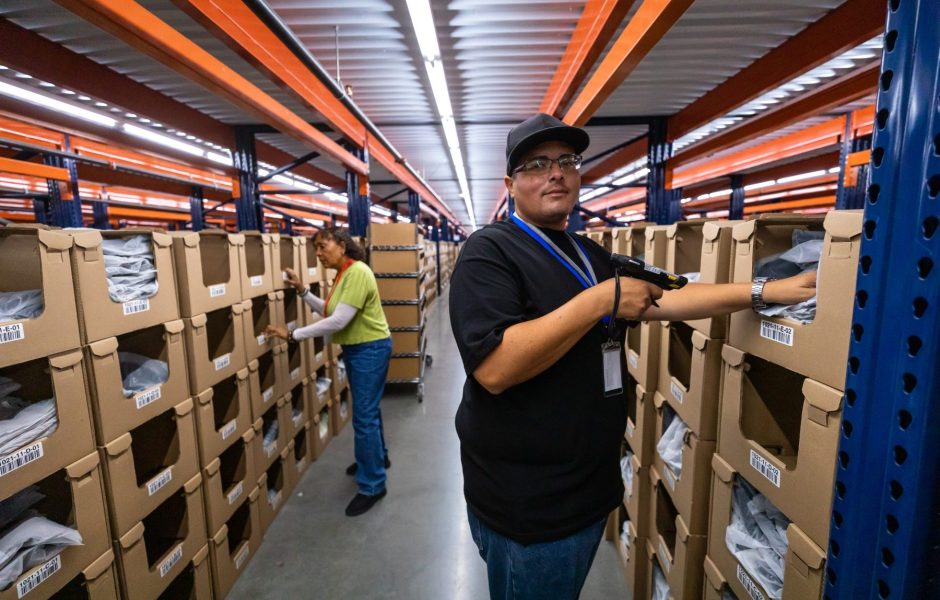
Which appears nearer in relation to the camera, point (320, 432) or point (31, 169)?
point (320, 432)

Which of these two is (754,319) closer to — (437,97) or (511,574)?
(511,574)

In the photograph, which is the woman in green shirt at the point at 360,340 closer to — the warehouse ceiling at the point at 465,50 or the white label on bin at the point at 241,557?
the white label on bin at the point at 241,557

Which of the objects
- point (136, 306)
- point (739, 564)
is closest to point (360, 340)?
point (136, 306)

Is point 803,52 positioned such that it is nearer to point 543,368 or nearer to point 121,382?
point 543,368

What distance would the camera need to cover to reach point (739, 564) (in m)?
1.41

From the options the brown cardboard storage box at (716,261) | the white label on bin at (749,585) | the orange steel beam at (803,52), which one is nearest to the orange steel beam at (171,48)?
the brown cardboard storage box at (716,261)

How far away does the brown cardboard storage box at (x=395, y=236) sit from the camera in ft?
18.9

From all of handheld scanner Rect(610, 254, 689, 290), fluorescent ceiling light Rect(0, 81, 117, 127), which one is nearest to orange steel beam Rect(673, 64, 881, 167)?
handheld scanner Rect(610, 254, 689, 290)

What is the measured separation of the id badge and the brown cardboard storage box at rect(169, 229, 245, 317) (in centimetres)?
206

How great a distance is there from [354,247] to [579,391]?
8.11 ft

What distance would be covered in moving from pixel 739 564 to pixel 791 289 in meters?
0.93

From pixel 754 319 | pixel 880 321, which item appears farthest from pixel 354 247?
pixel 880 321

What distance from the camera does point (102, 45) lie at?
332 cm

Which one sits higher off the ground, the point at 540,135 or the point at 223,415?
the point at 540,135
